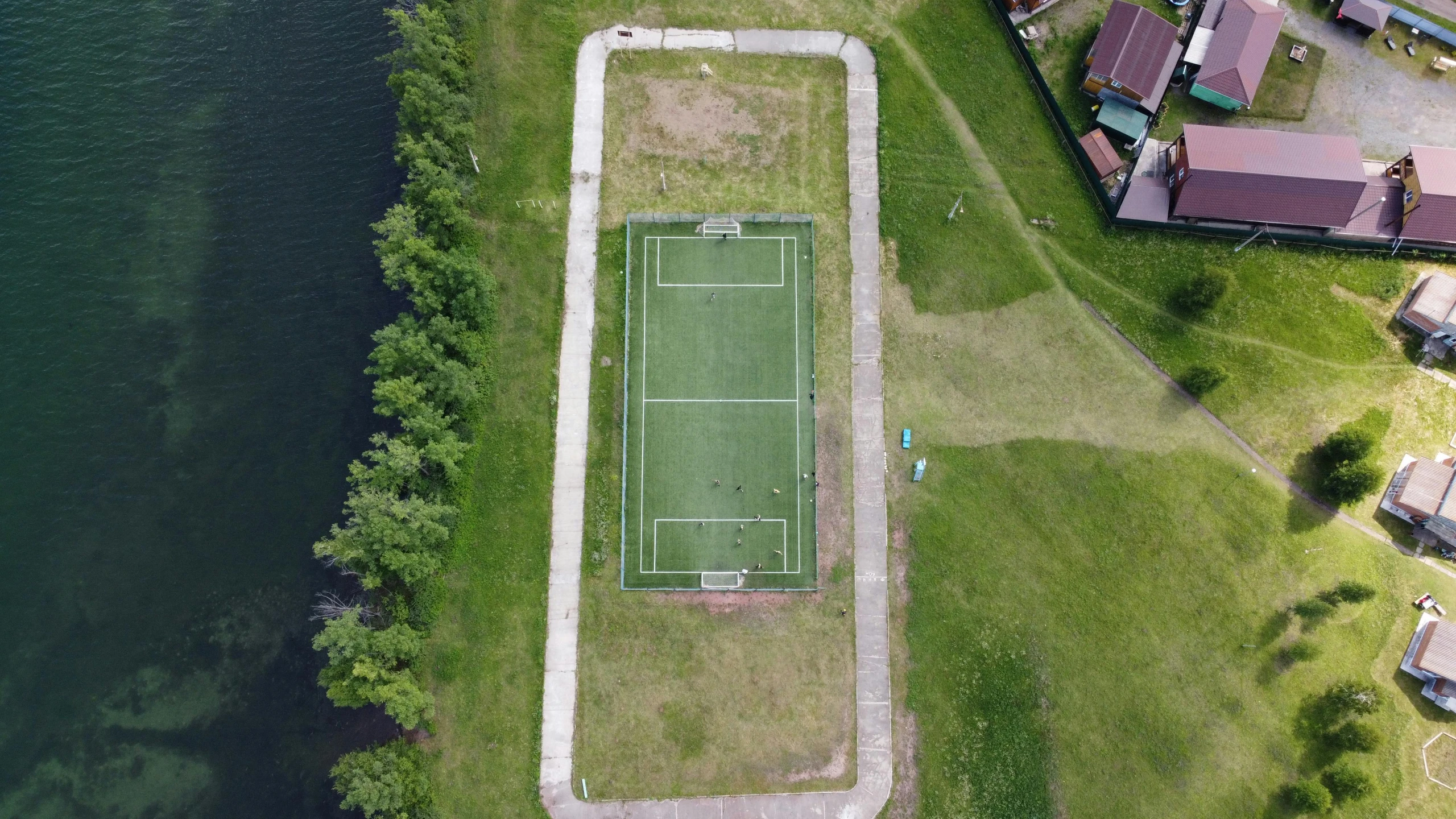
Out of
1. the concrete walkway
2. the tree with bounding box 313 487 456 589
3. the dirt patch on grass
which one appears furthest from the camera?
the dirt patch on grass

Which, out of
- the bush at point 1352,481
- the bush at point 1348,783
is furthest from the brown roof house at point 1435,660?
the bush at point 1352,481

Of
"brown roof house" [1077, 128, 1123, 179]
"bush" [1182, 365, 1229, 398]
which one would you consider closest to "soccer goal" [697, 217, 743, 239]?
"brown roof house" [1077, 128, 1123, 179]

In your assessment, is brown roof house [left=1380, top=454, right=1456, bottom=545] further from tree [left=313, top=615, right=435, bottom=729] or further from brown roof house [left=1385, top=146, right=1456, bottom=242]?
tree [left=313, top=615, right=435, bottom=729]

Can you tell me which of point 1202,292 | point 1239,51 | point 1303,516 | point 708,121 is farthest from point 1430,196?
point 708,121

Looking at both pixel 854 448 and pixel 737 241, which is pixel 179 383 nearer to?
pixel 737 241

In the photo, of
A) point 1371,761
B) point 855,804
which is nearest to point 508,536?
point 855,804

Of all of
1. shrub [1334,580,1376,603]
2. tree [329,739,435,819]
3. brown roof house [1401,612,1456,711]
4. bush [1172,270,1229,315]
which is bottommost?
tree [329,739,435,819]

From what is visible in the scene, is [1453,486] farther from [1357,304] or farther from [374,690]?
[374,690]
